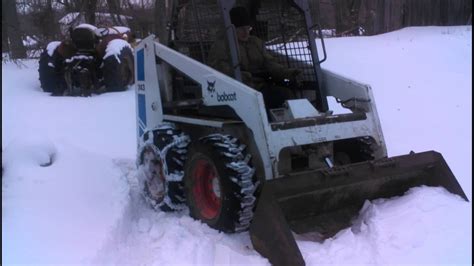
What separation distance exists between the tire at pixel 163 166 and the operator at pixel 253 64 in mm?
820

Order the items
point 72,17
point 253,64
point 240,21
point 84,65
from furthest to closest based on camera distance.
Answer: point 72,17
point 84,65
point 253,64
point 240,21

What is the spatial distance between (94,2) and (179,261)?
491 inches

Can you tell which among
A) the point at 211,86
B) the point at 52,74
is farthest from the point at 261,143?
the point at 52,74

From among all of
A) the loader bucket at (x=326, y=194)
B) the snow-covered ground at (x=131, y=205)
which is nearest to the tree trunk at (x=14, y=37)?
the snow-covered ground at (x=131, y=205)

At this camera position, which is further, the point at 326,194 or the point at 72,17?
the point at 72,17

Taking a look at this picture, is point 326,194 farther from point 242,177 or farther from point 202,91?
point 202,91

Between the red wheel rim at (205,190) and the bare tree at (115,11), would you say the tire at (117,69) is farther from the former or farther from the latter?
the red wheel rim at (205,190)

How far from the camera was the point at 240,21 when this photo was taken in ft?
17.0

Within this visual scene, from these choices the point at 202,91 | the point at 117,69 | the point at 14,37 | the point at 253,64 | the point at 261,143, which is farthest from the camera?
the point at 14,37

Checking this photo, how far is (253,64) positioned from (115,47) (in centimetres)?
597

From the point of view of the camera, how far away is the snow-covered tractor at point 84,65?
34.4ft

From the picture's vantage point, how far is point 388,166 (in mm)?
4465

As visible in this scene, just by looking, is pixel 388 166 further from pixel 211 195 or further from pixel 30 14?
pixel 30 14

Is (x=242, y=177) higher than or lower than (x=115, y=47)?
lower
